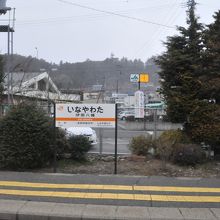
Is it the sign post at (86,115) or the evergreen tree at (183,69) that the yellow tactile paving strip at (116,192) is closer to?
the sign post at (86,115)

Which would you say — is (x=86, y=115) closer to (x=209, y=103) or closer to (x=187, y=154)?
(x=187, y=154)

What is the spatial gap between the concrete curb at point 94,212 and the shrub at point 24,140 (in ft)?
9.69

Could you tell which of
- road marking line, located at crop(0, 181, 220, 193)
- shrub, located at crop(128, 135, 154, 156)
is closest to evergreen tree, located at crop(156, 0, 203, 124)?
shrub, located at crop(128, 135, 154, 156)

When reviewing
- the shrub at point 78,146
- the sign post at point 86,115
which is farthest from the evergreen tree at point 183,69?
the shrub at point 78,146

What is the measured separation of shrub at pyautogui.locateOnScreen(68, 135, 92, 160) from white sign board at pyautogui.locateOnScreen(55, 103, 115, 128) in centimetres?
95

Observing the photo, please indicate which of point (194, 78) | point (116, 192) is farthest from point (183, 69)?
point (116, 192)

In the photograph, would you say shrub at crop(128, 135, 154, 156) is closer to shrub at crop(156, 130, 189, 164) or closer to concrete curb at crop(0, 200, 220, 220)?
shrub at crop(156, 130, 189, 164)

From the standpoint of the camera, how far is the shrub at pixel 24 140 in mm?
9477

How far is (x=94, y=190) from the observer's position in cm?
764

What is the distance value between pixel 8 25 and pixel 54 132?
39.9 ft

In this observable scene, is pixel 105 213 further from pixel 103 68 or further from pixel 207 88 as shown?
pixel 103 68

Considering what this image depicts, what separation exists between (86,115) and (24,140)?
1707 millimetres

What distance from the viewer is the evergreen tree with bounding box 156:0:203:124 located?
11156 mm

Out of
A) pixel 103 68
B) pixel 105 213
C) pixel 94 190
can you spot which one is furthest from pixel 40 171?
pixel 103 68
